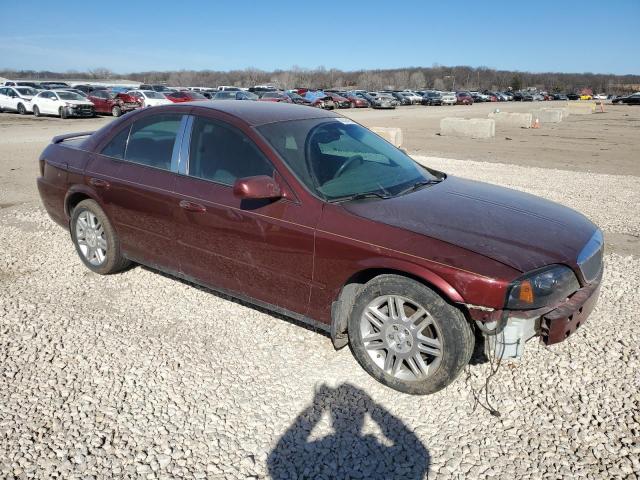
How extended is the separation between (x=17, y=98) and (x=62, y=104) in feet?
13.9

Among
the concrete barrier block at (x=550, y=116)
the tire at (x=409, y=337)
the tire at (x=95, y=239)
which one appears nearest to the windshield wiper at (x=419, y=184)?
the tire at (x=409, y=337)

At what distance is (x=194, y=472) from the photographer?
252cm

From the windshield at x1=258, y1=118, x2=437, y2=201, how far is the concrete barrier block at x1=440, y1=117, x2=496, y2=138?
16.4 meters

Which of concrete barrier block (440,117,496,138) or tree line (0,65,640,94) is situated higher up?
tree line (0,65,640,94)

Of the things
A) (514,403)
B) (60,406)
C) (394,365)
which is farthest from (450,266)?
(60,406)

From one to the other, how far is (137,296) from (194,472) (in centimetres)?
228

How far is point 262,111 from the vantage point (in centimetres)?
408

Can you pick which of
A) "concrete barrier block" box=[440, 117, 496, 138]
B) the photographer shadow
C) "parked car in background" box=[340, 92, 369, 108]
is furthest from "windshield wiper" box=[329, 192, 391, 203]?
"parked car in background" box=[340, 92, 369, 108]

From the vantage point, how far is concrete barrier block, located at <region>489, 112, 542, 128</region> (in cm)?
2605

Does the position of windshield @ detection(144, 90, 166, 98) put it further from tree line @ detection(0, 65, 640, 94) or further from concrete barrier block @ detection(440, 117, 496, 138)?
tree line @ detection(0, 65, 640, 94)

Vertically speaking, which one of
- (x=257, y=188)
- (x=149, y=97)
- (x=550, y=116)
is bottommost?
(x=257, y=188)

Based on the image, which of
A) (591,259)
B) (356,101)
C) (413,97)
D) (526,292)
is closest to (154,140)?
(526,292)

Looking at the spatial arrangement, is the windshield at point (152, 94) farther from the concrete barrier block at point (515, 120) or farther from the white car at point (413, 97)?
the white car at point (413, 97)

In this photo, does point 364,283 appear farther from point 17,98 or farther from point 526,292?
point 17,98
